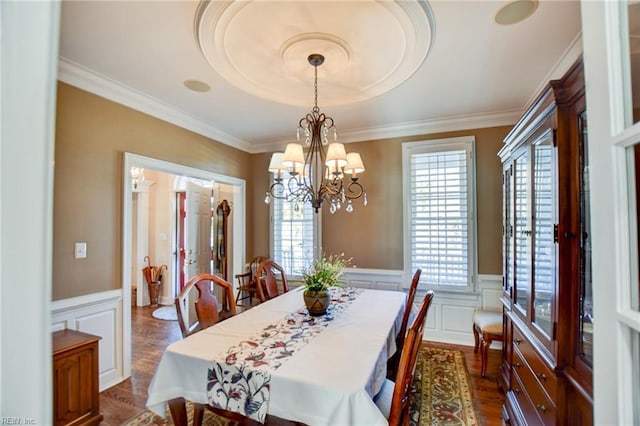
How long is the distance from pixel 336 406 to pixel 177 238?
497cm

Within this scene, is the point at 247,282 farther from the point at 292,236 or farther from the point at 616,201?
the point at 616,201

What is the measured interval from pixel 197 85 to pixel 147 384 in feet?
8.93

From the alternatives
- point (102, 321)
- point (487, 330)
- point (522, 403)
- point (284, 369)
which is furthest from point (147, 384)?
point (487, 330)

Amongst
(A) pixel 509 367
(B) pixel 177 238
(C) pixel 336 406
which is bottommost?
(A) pixel 509 367

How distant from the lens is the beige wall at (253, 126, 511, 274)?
11.4 ft

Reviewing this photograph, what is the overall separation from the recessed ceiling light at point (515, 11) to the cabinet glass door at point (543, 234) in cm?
75

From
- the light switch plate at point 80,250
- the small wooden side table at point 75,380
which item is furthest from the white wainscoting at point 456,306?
the light switch plate at point 80,250

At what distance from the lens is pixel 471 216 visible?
3539 millimetres

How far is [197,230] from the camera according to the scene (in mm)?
4734

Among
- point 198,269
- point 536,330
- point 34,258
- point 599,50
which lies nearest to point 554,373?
point 536,330

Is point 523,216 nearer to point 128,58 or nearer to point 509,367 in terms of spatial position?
point 509,367

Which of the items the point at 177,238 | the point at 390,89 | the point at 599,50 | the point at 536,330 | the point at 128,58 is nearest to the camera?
the point at 599,50

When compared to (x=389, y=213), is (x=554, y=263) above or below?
below

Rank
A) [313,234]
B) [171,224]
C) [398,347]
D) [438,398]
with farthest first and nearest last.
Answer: [171,224]
[313,234]
[438,398]
[398,347]
